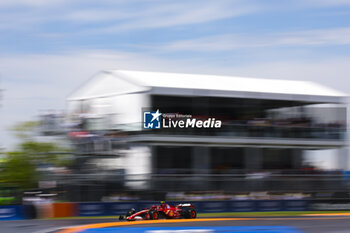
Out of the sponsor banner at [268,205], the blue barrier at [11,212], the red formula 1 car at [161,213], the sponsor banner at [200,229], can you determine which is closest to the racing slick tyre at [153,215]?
the red formula 1 car at [161,213]

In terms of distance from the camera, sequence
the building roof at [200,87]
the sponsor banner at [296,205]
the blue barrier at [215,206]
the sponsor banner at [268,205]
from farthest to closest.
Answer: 1. the building roof at [200,87]
2. the sponsor banner at [296,205]
3. the sponsor banner at [268,205]
4. the blue barrier at [215,206]

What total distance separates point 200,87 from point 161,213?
881cm

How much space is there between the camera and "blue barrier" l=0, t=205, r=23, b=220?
19.0 m

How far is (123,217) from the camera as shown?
18.2m

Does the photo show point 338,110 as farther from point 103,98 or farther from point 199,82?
point 103,98

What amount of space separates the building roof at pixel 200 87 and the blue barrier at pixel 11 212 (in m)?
7.83

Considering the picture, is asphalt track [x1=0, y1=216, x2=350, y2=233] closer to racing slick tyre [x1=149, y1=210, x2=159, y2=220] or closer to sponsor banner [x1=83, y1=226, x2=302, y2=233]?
sponsor banner [x1=83, y1=226, x2=302, y2=233]

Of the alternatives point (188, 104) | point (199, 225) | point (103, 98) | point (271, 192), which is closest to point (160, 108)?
point (188, 104)

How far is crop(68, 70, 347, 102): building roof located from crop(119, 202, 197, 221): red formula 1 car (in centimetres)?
675

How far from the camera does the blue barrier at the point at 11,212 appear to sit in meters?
19.0

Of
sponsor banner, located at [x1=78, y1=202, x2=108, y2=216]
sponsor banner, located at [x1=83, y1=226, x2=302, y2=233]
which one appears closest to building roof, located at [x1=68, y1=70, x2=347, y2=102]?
sponsor banner, located at [x1=78, y1=202, x2=108, y2=216]

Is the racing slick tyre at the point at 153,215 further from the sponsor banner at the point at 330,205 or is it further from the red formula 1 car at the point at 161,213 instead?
the sponsor banner at the point at 330,205

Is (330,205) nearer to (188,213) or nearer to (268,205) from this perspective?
(268,205)

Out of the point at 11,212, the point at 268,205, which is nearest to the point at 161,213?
the point at 11,212
